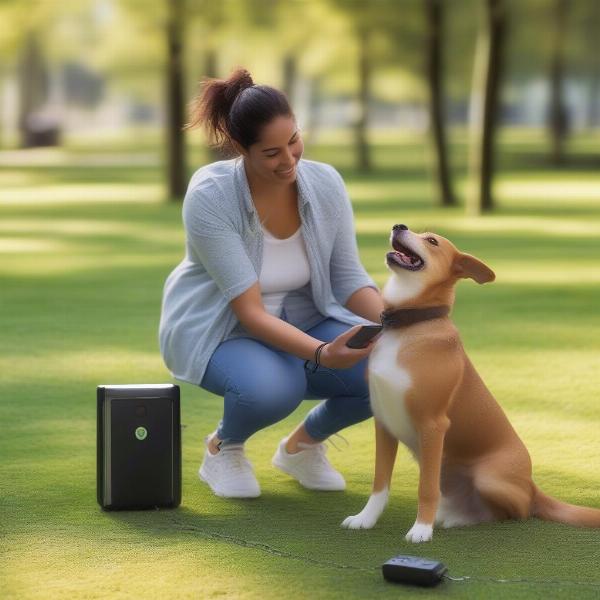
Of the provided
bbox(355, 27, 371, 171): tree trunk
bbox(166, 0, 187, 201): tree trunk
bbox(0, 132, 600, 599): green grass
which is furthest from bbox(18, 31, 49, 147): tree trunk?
bbox(0, 132, 600, 599): green grass

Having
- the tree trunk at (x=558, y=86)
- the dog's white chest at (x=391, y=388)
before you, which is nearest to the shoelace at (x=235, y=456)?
the dog's white chest at (x=391, y=388)

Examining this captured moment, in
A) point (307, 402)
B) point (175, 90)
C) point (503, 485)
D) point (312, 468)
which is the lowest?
point (307, 402)

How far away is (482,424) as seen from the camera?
16.0 ft

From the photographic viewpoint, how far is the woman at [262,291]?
531 cm

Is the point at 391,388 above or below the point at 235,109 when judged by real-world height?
below

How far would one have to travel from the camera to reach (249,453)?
6289mm

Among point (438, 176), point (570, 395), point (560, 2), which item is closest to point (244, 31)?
point (438, 176)

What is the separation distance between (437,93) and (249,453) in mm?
15747

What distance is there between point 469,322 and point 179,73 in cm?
1363

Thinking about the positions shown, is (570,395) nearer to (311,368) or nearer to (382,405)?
(311,368)

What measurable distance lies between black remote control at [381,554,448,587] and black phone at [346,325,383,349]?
886 mm

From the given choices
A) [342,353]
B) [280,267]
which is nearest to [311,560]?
[342,353]

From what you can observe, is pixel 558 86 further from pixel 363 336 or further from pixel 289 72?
pixel 363 336

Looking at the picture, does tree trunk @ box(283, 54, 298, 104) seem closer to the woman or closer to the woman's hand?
the woman
